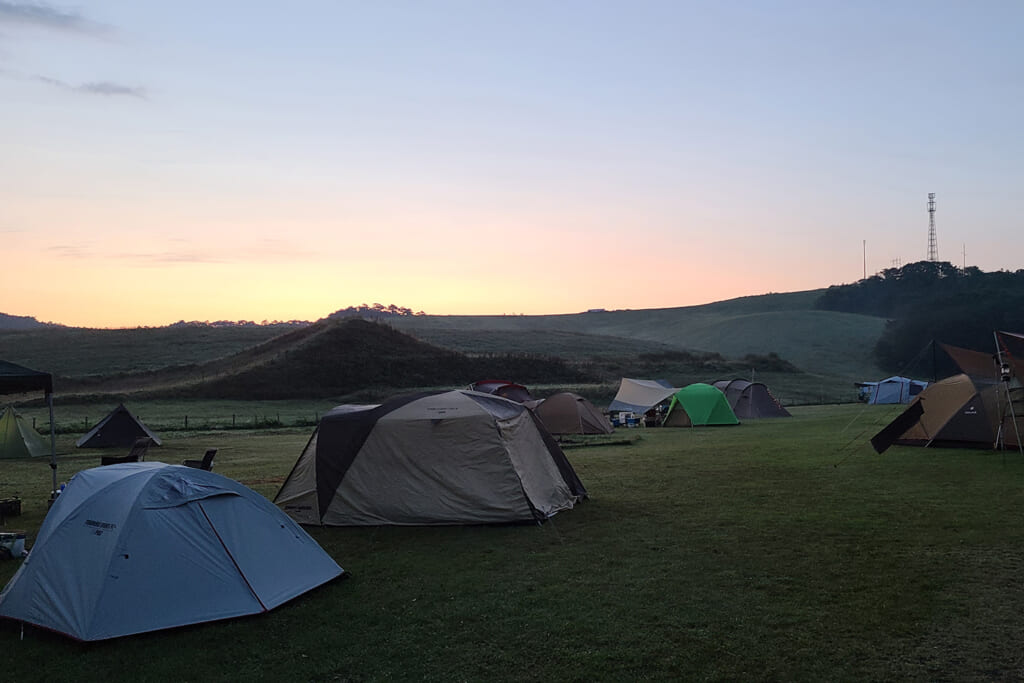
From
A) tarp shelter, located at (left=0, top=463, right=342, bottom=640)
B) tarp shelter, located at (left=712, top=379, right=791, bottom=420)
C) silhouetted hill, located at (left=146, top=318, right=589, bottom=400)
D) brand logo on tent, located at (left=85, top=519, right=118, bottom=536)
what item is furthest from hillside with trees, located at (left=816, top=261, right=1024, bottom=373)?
brand logo on tent, located at (left=85, top=519, right=118, bottom=536)

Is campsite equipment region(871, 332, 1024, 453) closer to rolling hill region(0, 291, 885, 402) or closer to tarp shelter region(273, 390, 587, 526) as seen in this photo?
tarp shelter region(273, 390, 587, 526)

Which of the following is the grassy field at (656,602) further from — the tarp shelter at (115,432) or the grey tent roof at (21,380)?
the tarp shelter at (115,432)

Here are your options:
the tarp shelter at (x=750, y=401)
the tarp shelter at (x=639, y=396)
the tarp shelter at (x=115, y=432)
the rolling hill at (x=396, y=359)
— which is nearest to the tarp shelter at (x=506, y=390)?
the tarp shelter at (x=639, y=396)

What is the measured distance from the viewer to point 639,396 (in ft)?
121

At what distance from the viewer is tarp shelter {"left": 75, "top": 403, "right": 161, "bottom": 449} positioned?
26562mm

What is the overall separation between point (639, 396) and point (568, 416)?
348 inches

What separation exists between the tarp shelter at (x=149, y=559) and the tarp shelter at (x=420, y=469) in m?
3.50

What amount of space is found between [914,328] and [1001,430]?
8028 cm

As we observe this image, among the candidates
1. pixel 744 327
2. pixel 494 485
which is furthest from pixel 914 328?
pixel 494 485

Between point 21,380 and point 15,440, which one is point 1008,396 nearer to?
point 21,380

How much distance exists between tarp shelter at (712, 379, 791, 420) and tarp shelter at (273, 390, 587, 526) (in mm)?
26531

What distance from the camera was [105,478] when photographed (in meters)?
8.59

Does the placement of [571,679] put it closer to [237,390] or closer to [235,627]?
[235,627]

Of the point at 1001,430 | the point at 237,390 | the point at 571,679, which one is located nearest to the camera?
the point at 571,679
